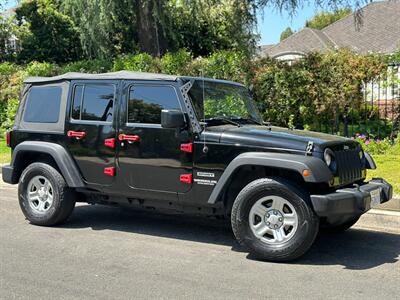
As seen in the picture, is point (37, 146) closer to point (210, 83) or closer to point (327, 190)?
point (210, 83)

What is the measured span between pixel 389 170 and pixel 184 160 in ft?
15.8

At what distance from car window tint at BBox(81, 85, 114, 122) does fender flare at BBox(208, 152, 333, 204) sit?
67.6 inches

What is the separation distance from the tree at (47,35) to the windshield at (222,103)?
50.7ft

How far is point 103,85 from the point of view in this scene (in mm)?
6602

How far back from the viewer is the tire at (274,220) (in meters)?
5.23

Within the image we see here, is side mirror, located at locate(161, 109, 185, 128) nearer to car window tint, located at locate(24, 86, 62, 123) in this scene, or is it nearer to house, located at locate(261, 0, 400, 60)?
car window tint, located at locate(24, 86, 62, 123)

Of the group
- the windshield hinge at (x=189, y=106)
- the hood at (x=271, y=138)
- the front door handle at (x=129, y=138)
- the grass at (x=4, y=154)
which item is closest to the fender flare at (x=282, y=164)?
the hood at (x=271, y=138)

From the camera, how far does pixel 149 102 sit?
6.26 m

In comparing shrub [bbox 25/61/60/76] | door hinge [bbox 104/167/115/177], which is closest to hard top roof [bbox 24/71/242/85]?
door hinge [bbox 104/167/115/177]

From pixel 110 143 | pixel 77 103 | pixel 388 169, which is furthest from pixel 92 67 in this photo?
pixel 110 143

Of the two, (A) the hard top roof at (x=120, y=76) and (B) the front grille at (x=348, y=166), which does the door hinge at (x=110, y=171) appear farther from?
(B) the front grille at (x=348, y=166)

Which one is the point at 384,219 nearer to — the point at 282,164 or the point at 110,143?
the point at 282,164

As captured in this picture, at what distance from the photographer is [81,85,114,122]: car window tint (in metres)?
6.51

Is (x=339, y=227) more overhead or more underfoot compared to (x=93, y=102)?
more underfoot
